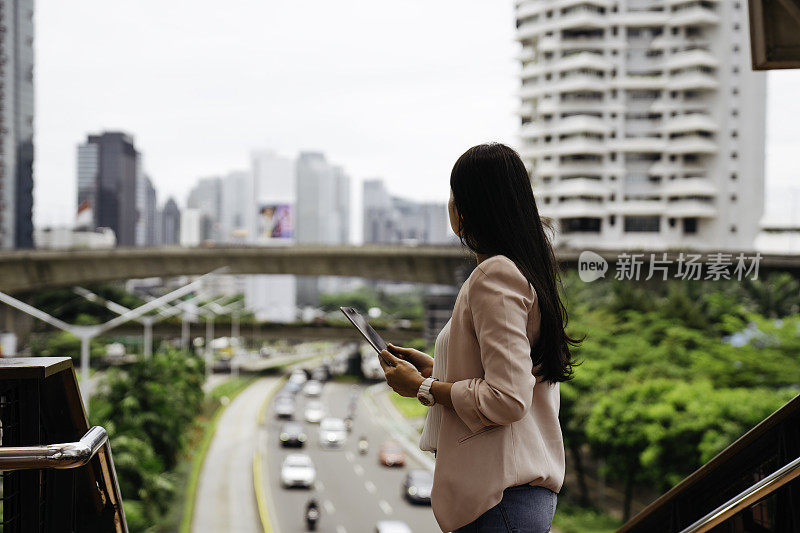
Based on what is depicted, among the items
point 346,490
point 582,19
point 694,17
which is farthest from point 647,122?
point 346,490

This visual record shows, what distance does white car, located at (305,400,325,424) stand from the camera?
58.4 feet

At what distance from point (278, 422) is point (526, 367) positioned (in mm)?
17700

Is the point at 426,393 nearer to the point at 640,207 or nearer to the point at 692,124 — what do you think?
the point at 692,124

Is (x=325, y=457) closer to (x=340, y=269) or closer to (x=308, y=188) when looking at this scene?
(x=340, y=269)

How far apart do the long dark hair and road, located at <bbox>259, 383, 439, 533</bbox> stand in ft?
27.4

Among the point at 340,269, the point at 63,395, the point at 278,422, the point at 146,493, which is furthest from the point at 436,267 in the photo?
the point at 63,395

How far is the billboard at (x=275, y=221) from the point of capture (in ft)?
65.7

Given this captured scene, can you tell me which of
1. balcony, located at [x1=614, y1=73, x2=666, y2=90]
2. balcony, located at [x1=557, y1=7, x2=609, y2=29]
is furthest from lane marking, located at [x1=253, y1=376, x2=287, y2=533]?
balcony, located at [x1=557, y1=7, x2=609, y2=29]

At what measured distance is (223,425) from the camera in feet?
54.7

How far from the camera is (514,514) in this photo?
0.97m

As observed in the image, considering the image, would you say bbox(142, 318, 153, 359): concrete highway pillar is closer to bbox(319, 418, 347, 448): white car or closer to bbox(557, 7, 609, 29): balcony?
bbox(319, 418, 347, 448): white car

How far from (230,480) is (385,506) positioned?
2.65 m

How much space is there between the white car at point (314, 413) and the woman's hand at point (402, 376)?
55.8 ft

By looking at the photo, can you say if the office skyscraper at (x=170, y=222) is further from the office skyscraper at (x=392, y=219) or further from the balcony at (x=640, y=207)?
the balcony at (x=640, y=207)
